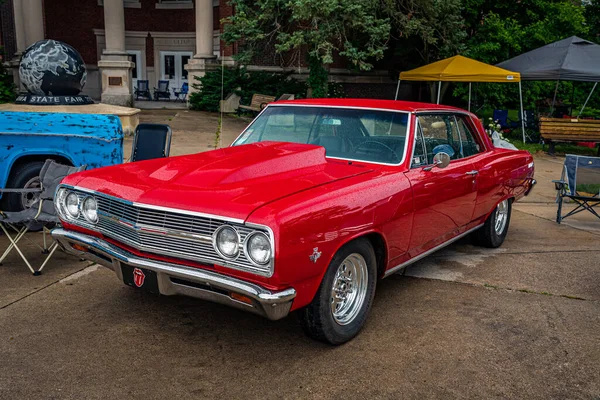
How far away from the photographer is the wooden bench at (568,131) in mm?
15711

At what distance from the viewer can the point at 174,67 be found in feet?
102

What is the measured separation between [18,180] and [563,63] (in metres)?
14.4

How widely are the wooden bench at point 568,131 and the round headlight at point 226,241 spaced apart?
14.2 m

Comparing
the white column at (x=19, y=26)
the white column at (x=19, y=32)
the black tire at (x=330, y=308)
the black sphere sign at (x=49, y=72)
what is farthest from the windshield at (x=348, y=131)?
the white column at (x=19, y=26)

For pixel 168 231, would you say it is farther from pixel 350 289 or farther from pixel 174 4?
pixel 174 4

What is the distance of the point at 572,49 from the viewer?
1638cm

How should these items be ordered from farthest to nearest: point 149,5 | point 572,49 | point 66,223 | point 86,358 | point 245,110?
point 149,5, point 245,110, point 572,49, point 66,223, point 86,358

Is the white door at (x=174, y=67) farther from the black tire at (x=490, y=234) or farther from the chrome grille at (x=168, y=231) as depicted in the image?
the chrome grille at (x=168, y=231)

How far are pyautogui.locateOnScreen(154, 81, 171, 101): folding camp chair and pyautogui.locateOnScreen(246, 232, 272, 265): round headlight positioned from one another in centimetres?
2618

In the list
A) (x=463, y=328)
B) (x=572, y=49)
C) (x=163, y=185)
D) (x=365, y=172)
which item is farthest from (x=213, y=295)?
(x=572, y=49)

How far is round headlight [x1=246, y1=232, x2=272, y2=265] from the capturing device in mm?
3338

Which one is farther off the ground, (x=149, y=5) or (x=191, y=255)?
(x=149, y=5)

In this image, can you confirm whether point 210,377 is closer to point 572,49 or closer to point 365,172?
point 365,172

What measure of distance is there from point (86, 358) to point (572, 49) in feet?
53.6
